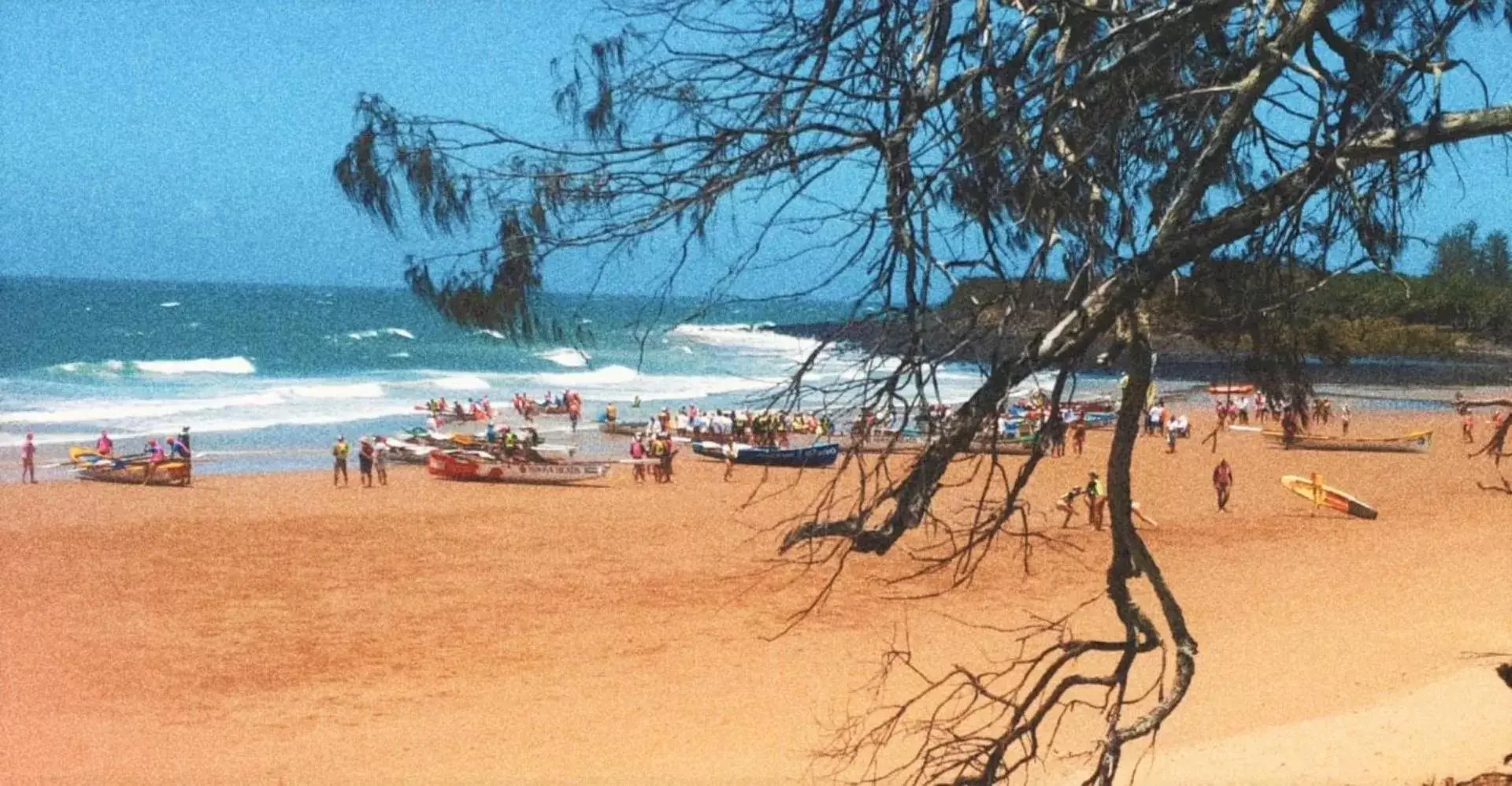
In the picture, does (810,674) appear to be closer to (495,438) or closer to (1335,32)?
(1335,32)

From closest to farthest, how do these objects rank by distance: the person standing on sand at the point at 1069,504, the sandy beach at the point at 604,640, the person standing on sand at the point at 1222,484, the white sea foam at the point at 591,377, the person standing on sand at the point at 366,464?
the sandy beach at the point at 604,640, the person standing on sand at the point at 1069,504, the person standing on sand at the point at 1222,484, the person standing on sand at the point at 366,464, the white sea foam at the point at 591,377

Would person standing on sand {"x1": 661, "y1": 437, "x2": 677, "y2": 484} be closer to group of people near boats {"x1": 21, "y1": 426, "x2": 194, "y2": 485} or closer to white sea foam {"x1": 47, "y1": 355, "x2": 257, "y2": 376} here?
group of people near boats {"x1": 21, "y1": 426, "x2": 194, "y2": 485}

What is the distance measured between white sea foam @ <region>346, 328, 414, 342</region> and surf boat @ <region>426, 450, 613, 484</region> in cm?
5232

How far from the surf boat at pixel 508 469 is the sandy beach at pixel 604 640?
387 centimetres

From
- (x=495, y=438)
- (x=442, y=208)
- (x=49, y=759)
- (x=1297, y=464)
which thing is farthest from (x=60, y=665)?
(x=1297, y=464)

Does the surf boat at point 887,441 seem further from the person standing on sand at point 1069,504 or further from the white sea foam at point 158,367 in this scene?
the white sea foam at point 158,367

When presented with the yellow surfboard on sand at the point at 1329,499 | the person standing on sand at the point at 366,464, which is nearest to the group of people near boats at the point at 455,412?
the person standing on sand at the point at 366,464

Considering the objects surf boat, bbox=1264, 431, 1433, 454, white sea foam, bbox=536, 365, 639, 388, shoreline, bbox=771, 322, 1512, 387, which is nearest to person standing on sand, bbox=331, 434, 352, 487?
surf boat, bbox=1264, 431, 1433, 454

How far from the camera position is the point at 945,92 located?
10.5 feet

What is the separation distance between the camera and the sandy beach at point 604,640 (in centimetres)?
892

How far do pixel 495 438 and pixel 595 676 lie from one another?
58.3 feet

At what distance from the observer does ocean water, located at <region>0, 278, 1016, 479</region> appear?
3.69 m

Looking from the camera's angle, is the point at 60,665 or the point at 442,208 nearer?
the point at 442,208

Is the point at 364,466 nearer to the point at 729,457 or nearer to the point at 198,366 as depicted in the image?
the point at 729,457
